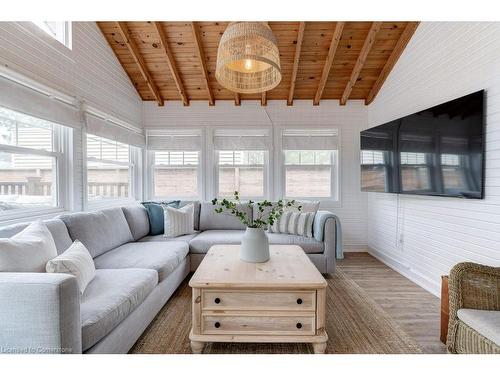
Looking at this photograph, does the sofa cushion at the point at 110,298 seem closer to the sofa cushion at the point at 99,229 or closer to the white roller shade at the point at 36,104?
the sofa cushion at the point at 99,229

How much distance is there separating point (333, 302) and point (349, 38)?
124 inches

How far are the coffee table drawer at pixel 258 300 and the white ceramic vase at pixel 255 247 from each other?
409 millimetres

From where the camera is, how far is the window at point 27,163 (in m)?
2.09

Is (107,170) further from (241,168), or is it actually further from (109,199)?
(241,168)

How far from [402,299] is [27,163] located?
3.80m

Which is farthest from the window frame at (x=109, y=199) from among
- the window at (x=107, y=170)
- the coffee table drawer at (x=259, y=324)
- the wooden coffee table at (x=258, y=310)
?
the coffee table drawer at (x=259, y=324)

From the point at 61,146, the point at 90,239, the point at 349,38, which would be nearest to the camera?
the point at 90,239

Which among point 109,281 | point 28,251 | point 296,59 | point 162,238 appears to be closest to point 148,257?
point 109,281

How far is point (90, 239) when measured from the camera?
2.22 meters

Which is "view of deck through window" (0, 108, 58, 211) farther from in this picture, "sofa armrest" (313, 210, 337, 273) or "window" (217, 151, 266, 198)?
"sofa armrest" (313, 210, 337, 273)

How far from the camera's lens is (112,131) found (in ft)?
10.7

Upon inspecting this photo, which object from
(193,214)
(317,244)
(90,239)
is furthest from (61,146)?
(317,244)

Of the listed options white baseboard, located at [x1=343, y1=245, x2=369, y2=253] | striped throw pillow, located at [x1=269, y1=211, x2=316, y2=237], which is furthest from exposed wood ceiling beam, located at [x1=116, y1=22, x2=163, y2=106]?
white baseboard, located at [x1=343, y1=245, x2=369, y2=253]
